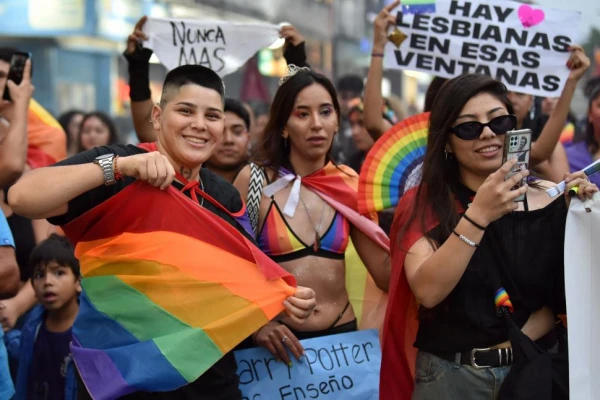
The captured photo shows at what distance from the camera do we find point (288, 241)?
14.4ft

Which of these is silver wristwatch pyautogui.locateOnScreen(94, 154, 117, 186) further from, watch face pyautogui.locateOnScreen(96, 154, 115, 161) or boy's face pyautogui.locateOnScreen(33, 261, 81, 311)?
boy's face pyautogui.locateOnScreen(33, 261, 81, 311)

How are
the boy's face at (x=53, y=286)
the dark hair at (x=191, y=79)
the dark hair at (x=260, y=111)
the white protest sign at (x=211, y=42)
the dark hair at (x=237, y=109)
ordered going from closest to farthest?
the dark hair at (x=191, y=79)
the boy's face at (x=53, y=286)
the white protest sign at (x=211, y=42)
the dark hair at (x=237, y=109)
the dark hair at (x=260, y=111)

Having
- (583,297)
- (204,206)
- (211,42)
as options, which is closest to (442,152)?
(583,297)

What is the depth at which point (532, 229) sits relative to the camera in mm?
3477

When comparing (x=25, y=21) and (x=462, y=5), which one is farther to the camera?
(x=25, y=21)

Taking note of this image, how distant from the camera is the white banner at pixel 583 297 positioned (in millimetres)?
3373

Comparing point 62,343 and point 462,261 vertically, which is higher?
point 462,261

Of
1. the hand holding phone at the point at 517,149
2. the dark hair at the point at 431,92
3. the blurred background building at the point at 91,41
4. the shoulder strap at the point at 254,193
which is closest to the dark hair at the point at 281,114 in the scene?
the shoulder strap at the point at 254,193

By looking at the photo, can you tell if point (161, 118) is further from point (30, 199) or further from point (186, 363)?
point (186, 363)

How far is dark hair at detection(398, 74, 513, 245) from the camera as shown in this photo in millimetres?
3516

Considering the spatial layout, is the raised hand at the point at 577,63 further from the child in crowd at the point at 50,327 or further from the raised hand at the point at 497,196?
the child in crowd at the point at 50,327

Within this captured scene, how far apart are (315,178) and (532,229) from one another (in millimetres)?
1414

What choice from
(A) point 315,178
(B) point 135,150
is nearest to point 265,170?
(A) point 315,178

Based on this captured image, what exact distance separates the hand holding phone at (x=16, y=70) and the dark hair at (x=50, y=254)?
2.89 feet
